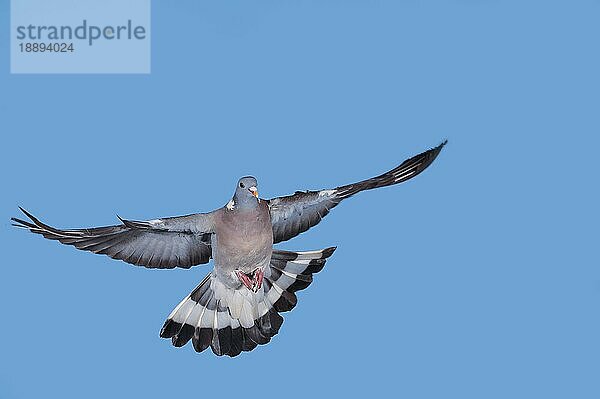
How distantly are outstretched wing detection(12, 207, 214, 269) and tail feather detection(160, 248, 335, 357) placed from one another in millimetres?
302

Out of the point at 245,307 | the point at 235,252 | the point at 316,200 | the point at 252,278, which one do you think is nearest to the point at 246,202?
the point at 235,252

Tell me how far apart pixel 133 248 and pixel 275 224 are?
30.6 inches

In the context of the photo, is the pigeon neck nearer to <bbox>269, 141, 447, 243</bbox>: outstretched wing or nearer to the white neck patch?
the white neck patch

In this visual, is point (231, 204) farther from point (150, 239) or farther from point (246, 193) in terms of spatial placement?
point (150, 239)

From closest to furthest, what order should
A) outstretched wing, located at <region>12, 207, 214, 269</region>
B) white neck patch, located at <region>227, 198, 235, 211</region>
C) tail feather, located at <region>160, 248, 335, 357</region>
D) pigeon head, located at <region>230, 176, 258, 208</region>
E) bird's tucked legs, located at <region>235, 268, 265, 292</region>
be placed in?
outstretched wing, located at <region>12, 207, 214, 269</region>
pigeon head, located at <region>230, 176, 258, 208</region>
white neck patch, located at <region>227, 198, 235, 211</region>
bird's tucked legs, located at <region>235, 268, 265, 292</region>
tail feather, located at <region>160, 248, 335, 357</region>

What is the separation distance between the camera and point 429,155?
Answer: 18.3 feet

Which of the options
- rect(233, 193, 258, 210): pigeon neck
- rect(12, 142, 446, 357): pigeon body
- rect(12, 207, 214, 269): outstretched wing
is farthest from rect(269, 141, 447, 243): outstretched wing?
rect(12, 207, 214, 269): outstretched wing

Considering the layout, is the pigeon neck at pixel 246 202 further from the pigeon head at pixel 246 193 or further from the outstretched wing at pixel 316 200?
the outstretched wing at pixel 316 200

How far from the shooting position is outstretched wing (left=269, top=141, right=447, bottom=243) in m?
5.43

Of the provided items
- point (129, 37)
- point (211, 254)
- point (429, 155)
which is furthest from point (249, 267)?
point (129, 37)

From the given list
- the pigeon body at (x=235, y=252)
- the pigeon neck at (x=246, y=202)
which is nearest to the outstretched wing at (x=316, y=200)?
the pigeon body at (x=235, y=252)

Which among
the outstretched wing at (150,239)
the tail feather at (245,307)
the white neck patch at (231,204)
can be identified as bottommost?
the tail feather at (245,307)

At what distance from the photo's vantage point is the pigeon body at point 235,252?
5320 millimetres

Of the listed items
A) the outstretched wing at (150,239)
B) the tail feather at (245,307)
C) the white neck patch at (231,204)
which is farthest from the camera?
the tail feather at (245,307)
